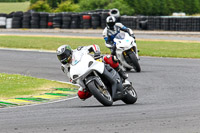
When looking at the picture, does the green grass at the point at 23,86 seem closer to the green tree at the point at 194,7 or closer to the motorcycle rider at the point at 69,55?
the motorcycle rider at the point at 69,55

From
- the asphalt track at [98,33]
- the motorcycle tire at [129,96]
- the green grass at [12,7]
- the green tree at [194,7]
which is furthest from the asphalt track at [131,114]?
the green grass at [12,7]

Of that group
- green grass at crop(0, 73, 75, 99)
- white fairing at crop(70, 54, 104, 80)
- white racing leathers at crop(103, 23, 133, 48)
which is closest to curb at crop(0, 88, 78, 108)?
green grass at crop(0, 73, 75, 99)

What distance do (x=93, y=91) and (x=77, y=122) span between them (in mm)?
1695

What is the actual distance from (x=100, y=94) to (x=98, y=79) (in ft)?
0.95

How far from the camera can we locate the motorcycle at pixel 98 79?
9.01 meters

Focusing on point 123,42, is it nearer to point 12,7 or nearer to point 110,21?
point 110,21

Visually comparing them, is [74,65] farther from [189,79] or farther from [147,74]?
[147,74]

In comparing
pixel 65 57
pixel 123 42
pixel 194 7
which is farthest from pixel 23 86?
pixel 194 7

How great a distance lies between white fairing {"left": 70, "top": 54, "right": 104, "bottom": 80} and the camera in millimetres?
9094

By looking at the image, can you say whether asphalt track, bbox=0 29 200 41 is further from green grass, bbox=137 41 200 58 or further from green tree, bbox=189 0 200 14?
green tree, bbox=189 0 200 14

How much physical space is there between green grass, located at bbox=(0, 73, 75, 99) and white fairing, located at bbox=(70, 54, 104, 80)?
3.33 metres

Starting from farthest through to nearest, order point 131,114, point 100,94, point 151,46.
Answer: point 151,46 < point 100,94 < point 131,114

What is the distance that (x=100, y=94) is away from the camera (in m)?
8.95

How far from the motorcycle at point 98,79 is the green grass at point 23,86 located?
3378mm
